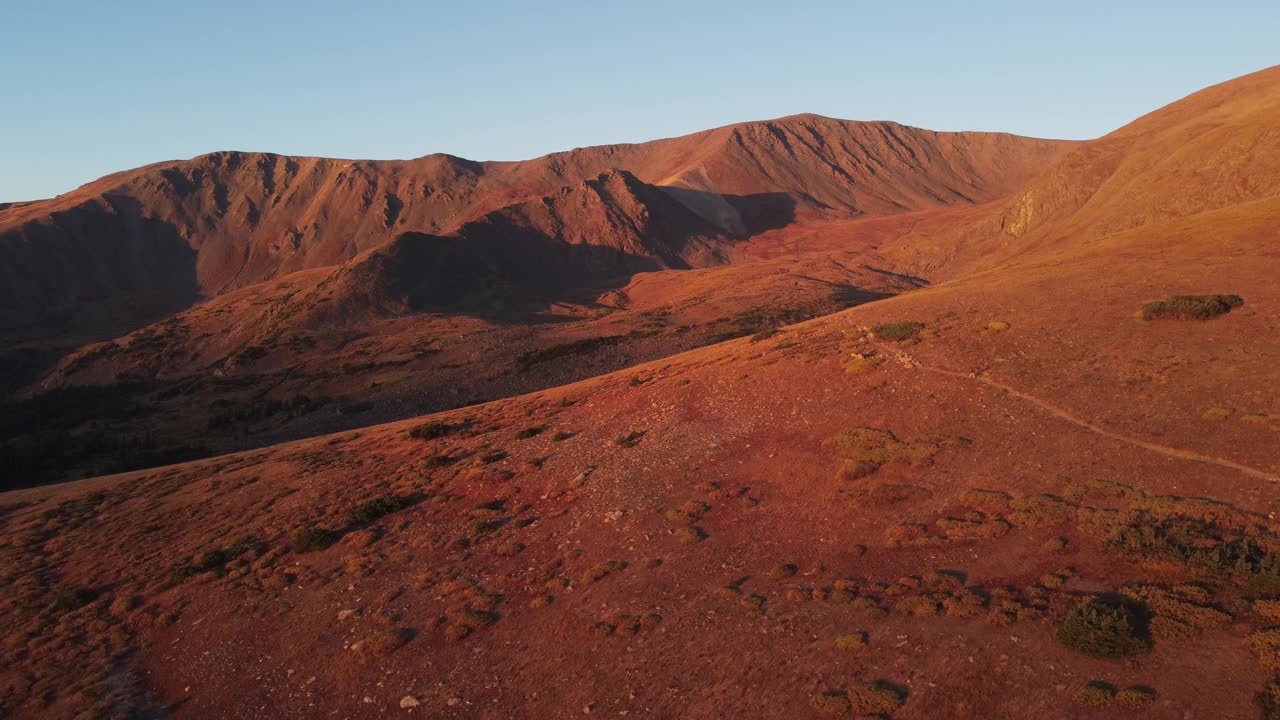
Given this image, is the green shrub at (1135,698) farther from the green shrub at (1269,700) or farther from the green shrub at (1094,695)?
the green shrub at (1269,700)

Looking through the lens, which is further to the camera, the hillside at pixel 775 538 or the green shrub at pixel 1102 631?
the hillside at pixel 775 538

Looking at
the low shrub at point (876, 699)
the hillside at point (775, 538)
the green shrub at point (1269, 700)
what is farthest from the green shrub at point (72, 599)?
the green shrub at point (1269, 700)

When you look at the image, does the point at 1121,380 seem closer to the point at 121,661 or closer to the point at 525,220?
the point at 121,661

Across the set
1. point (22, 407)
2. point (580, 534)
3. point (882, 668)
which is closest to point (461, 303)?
point (22, 407)

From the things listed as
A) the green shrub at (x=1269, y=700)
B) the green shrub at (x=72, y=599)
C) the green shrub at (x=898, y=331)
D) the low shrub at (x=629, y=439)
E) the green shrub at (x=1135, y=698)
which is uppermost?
the green shrub at (x=898, y=331)

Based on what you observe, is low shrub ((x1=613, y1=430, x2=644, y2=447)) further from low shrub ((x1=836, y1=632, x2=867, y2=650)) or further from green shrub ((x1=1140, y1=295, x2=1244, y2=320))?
green shrub ((x1=1140, y1=295, x2=1244, y2=320))
